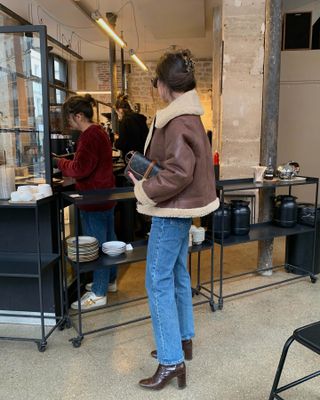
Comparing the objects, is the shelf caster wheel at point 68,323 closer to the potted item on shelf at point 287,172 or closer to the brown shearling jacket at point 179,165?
the brown shearling jacket at point 179,165

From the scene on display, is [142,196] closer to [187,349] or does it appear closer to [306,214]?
[187,349]

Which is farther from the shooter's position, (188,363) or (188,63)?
(188,363)

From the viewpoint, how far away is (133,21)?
7.04m

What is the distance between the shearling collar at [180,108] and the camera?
1797 millimetres

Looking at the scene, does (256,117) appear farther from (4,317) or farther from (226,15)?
(4,317)

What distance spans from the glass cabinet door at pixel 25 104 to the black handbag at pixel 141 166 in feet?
2.92

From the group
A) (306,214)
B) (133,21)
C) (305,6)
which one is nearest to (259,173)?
(306,214)

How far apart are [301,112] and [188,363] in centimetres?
434

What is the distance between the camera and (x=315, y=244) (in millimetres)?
3570

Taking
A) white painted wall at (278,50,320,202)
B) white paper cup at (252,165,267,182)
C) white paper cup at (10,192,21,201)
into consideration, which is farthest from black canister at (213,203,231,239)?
white painted wall at (278,50,320,202)

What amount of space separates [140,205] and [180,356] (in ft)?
2.61

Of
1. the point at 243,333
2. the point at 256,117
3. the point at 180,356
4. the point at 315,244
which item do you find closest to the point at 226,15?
the point at 256,117

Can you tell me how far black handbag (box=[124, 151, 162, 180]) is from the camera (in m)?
1.85

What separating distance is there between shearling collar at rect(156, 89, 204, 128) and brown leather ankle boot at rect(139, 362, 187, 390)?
1210 mm
